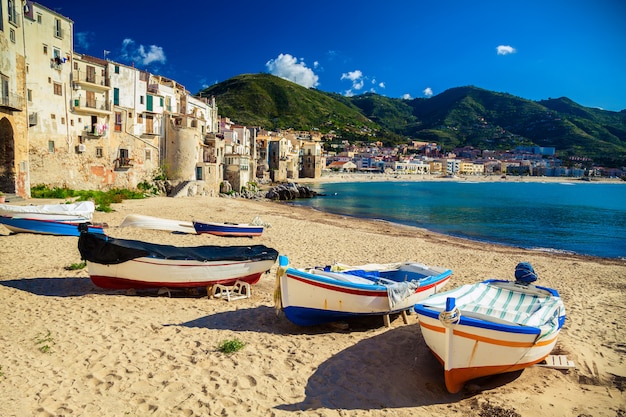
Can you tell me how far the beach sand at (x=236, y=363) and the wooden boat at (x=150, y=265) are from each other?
421 millimetres

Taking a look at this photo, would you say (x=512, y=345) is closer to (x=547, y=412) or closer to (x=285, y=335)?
(x=547, y=412)

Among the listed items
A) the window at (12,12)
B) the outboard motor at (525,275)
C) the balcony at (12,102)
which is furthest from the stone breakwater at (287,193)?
the outboard motor at (525,275)

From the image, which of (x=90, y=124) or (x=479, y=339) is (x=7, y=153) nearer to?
(x=90, y=124)

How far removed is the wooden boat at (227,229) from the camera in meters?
19.1

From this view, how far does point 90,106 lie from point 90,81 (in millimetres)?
2314

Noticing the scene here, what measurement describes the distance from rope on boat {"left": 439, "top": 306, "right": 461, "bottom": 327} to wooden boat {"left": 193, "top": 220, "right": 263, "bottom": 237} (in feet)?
49.6

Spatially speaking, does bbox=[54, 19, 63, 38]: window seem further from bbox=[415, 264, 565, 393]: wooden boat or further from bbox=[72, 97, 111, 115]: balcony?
bbox=[415, 264, 565, 393]: wooden boat

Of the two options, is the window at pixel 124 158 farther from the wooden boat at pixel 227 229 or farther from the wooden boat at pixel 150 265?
the wooden boat at pixel 150 265

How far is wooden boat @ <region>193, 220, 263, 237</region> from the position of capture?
62.7ft

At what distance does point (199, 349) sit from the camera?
705cm

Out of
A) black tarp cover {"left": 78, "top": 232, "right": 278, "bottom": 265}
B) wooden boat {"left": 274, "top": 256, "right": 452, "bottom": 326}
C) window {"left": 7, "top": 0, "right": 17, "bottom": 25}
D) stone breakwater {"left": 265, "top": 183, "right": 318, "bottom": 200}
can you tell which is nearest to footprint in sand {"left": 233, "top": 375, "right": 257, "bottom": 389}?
wooden boat {"left": 274, "top": 256, "right": 452, "bottom": 326}

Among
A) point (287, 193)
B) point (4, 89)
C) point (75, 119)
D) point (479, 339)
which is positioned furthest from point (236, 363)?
point (287, 193)

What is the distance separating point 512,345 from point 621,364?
11.0 feet

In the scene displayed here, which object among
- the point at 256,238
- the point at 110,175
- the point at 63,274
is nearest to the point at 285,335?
the point at 63,274
